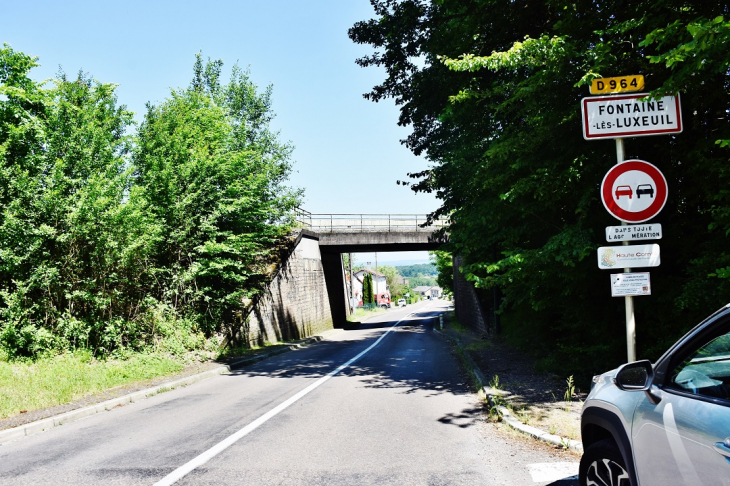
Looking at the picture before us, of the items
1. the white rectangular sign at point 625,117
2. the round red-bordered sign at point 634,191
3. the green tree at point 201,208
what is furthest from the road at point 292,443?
the green tree at point 201,208

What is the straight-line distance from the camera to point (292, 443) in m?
6.02

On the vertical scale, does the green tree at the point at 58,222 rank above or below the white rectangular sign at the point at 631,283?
above

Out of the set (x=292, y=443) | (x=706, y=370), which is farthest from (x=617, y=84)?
(x=292, y=443)

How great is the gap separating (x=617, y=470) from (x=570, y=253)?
481 cm

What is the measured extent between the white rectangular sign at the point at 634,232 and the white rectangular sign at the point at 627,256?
94 mm

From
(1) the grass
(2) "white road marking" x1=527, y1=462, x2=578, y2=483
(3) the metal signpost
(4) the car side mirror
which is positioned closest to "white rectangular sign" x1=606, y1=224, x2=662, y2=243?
(3) the metal signpost

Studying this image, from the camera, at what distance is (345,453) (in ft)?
18.2

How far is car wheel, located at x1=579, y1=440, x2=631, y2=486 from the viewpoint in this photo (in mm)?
2988

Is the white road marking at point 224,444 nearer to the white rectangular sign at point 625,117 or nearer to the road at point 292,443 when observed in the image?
the road at point 292,443

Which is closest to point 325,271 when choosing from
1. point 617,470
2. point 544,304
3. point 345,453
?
point 544,304

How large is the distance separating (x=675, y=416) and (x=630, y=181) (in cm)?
330

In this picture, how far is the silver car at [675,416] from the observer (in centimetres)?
212

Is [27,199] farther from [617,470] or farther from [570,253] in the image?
[617,470]

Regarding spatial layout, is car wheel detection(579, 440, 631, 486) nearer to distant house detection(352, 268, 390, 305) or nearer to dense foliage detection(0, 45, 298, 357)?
dense foliage detection(0, 45, 298, 357)
